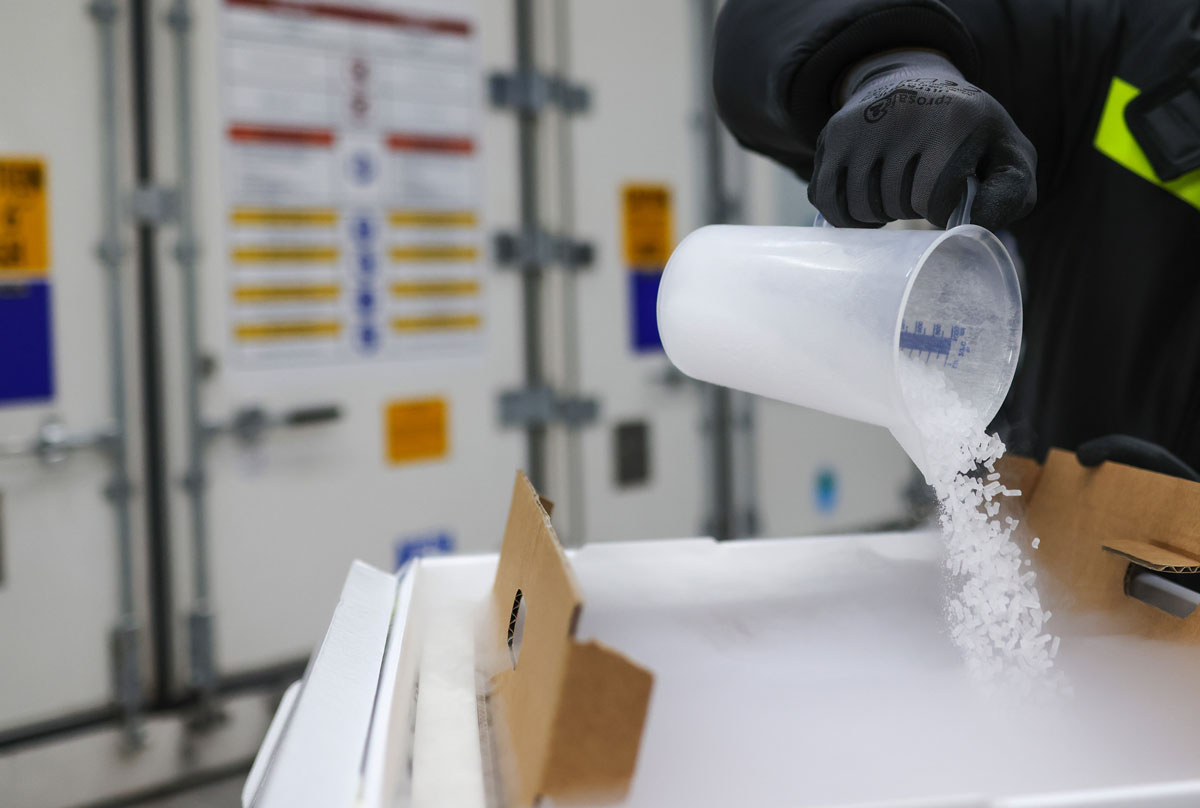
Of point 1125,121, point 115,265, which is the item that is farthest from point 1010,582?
point 115,265

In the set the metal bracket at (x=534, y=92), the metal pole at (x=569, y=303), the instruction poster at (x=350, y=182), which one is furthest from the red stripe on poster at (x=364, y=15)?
the metal pole at (x=569, y=303)

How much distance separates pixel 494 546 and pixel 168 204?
39.5 inches

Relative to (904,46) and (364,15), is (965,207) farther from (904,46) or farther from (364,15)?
(364,15)

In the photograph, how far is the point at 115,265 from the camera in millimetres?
1540

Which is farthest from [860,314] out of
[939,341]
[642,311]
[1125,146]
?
[642,311]

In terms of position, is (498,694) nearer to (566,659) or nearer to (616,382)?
(566,659)

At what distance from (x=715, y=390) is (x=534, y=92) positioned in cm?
88

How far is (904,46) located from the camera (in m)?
0.68

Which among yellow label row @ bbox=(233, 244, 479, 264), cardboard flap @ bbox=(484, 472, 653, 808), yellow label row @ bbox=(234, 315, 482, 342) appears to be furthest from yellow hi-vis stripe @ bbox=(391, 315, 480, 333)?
cardboard flap @ bbox=(484, 472, 653, 808)

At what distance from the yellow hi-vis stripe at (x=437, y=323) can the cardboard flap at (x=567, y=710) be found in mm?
1477

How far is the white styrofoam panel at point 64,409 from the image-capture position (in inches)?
57.6

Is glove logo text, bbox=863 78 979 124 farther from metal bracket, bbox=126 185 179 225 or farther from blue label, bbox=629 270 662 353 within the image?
blue label, bbox=629 270 662 353

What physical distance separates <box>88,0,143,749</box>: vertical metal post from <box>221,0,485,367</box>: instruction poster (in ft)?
0.61

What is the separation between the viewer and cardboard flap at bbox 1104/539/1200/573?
1.75 ft
